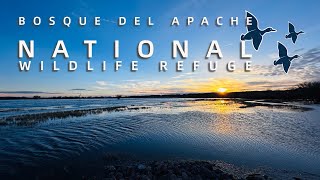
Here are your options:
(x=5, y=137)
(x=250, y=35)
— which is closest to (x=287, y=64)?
(x=250, y=35)

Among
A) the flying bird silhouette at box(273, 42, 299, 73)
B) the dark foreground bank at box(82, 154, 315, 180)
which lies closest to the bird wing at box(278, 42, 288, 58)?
the flying bird silhouette at box(273, 42, 299, 73)

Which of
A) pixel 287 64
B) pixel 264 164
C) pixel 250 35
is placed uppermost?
pixel 250 35

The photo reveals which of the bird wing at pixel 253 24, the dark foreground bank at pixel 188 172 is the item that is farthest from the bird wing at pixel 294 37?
the dark foreground bank at pixel 188 172

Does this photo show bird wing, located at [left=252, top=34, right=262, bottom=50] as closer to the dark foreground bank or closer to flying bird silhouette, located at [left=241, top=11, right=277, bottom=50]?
flying bird silhouette, located at [left=241, top=11, right=277, bottom=50]

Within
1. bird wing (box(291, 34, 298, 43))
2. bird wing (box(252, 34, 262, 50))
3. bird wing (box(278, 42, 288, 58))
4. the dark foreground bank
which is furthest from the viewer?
bird wing (box(278, 42, 288, 58))

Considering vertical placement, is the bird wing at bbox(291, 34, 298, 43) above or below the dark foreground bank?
above

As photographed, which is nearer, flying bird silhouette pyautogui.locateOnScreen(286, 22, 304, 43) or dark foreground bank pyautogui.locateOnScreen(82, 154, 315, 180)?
dark foreground bank pyautogui.locateOnScreen(82, 154, 315, 180)

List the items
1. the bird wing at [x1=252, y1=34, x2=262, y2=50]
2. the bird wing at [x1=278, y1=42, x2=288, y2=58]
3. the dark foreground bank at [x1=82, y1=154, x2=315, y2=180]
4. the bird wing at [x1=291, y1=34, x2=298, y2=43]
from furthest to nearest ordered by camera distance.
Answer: the bird wing at [x1=278, y1=42, x2=288, y2=58], the bird wing at [x1=291, y1=34, x2=298, y2=43], the bird wing at [x1=252, y1=34, x2=262, y2=50], the dark foreground bank at [x1=82, y1=154, x2=315, y2=180]

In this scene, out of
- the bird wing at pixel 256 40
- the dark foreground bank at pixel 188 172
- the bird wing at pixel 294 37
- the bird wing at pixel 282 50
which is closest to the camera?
the dark foreground bank at pixel 188 172

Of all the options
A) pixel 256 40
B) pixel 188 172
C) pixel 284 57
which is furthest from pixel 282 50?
pixel 188 172

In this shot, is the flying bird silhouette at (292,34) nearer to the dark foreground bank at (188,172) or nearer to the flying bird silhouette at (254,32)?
the flying bird silhouette at (254,32)

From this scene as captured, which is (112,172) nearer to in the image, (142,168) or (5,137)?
(142,168)
